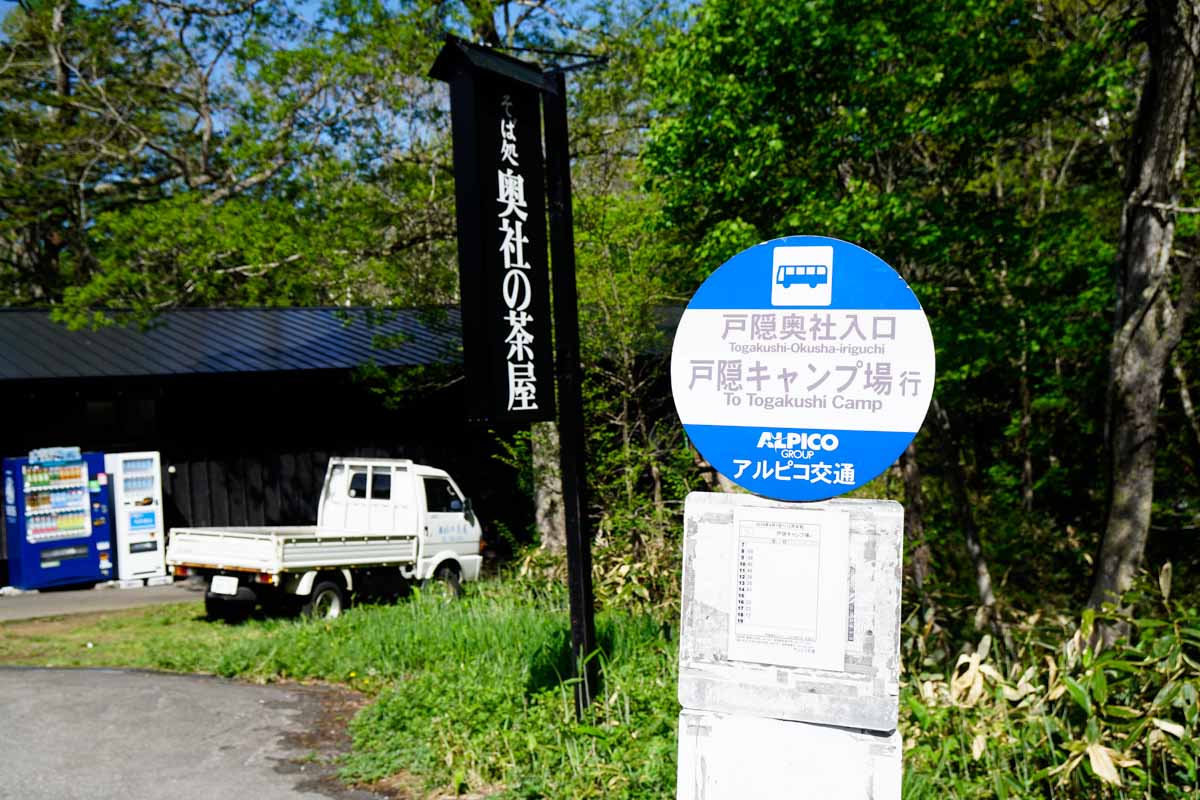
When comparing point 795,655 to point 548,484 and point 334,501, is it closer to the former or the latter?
point 548,484

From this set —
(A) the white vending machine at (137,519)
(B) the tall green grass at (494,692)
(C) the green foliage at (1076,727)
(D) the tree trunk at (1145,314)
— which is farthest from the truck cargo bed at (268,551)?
(D) the tree trunk at (1145,314)

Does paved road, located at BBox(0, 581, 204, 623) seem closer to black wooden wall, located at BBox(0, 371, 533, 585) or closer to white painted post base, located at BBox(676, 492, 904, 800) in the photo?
black wooden wall, located at BBox(0, 371, 533, 585)

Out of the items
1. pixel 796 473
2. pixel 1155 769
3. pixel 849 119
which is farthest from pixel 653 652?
pixel 849 119

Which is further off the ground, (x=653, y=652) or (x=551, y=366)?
(x=551, y=366)

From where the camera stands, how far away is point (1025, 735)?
4922 millimetres

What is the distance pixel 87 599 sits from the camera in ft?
46.4

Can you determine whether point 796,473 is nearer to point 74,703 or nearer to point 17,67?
point 74,703

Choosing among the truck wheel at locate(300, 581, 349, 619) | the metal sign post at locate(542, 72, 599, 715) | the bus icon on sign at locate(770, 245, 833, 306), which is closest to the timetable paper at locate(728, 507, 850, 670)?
the bus icon on sign at locate(770, 245, 833, 306)

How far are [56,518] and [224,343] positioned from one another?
4.41 meters

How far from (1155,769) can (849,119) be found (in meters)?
7.53

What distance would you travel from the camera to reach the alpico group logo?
321 centimetres

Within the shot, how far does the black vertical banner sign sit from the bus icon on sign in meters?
3.08

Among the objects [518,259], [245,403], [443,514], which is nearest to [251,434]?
[245,403]

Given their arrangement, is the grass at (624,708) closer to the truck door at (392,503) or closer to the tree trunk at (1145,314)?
the tree trunk at (1145,314)
